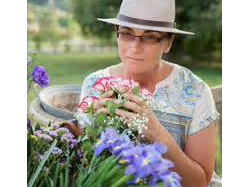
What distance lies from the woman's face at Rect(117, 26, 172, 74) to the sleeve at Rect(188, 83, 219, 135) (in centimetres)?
26

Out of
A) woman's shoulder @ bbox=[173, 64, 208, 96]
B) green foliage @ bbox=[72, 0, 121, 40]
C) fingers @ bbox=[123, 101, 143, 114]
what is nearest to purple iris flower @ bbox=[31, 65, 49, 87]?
fingers @ bbox=[123, 101, 143, 114]

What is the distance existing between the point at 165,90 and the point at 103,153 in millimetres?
590

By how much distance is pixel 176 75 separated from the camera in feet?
4.28

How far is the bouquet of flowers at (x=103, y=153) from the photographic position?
0.61m

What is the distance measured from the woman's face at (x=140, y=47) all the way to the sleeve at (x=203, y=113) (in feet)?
0.84

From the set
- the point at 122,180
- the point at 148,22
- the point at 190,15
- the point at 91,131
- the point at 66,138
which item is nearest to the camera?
the point at 122,180

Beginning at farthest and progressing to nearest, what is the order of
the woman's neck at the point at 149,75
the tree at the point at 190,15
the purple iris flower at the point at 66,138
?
1. the tree at the point at 190,15
2. the woman's neck at the point at 149,75
3. the purple iris flower at the point at 66,138

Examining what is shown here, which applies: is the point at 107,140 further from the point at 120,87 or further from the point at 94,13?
the point at 94,13

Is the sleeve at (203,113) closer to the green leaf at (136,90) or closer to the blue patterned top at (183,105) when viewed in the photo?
the blue patterned top at (183,105)

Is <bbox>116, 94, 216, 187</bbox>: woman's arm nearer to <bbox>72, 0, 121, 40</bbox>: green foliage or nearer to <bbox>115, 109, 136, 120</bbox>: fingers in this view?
<bbox>115, 109, 136, 120</bbox>: fingers

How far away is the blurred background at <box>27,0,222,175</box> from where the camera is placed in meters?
5.76

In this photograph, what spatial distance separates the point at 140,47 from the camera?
3.37 ft

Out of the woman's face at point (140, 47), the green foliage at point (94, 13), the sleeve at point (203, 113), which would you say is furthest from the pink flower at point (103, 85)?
the green foliage at point (94, 13)

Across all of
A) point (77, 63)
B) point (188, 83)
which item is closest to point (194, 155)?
point (188, 83)
